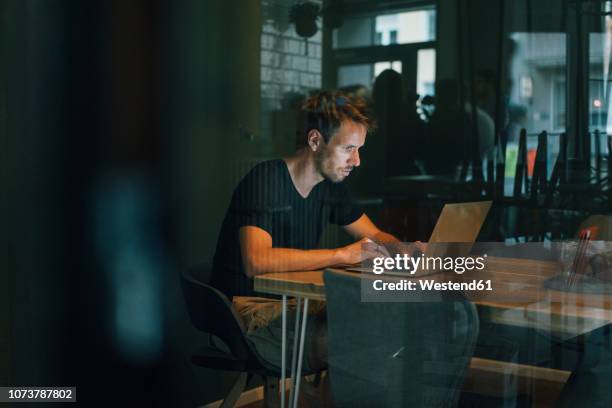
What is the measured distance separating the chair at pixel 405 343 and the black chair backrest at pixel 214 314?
37 centimetres

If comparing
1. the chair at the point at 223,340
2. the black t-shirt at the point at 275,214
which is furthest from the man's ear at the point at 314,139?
the chair at the point at 223,340

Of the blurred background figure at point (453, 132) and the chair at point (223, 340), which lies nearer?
the blurred background figure at point (453, 132)

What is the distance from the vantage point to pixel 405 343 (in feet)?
9.28

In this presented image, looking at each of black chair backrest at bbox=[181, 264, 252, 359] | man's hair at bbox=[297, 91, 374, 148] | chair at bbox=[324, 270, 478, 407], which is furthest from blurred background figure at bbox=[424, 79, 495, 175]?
black chair backrest at bbox=[181, 264, 252, 359]

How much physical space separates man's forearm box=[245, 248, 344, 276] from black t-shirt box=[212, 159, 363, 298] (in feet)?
0.08

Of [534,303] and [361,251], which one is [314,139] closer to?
[361,251]

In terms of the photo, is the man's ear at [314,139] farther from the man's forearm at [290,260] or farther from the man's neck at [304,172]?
the man's forearm at [290,260]

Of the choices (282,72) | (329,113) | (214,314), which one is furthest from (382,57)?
(214,314)

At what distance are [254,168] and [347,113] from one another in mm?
378

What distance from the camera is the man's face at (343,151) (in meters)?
2.90

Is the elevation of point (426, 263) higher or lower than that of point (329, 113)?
lower

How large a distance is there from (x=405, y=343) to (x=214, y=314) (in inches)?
27.4

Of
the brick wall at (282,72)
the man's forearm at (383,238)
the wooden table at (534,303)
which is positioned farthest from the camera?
the brick wall at (282,72)

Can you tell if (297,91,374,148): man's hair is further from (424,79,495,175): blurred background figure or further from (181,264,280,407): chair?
(181,264,280,407): chair
